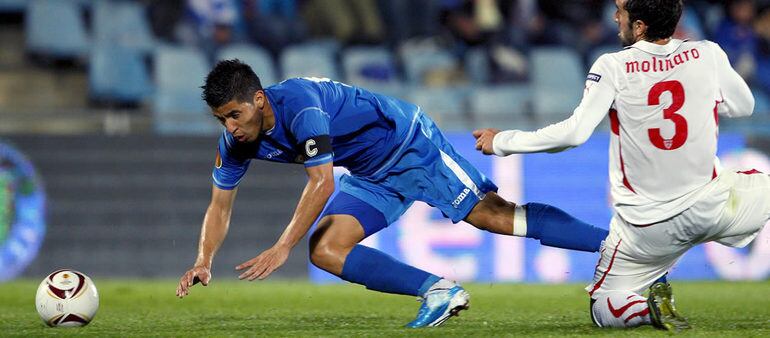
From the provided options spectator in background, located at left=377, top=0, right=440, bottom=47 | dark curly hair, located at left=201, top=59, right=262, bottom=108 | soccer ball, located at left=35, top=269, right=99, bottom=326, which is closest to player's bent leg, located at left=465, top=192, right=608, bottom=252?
dark curly hair, located at left=201, top=59, right=262, bottom=108

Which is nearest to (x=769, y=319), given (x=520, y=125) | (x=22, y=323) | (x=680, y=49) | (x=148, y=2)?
(x=680, y=49)

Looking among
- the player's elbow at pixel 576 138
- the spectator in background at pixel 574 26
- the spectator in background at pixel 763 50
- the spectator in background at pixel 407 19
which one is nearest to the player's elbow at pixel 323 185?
the player's elbow at pixel 576 138

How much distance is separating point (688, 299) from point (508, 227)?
8.25 ft

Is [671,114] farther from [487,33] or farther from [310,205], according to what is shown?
[487,33]

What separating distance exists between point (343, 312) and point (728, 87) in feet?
9.25

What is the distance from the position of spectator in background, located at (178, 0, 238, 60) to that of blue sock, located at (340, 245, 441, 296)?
710 cm

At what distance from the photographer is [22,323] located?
6312 millimetres

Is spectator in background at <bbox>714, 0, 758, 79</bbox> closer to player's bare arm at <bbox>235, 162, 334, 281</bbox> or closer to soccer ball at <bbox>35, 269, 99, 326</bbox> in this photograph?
player's bare arm at <bbox>235, 162, 334, 281</bbox>

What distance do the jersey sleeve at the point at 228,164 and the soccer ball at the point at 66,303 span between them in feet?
2.82

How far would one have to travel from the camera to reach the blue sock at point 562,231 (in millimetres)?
6047

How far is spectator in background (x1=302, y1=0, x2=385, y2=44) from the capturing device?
13156mm

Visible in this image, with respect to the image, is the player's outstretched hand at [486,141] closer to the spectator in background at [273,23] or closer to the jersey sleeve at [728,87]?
the jersey sleeve at [728,87]

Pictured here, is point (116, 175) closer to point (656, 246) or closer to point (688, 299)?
point (688, 299)

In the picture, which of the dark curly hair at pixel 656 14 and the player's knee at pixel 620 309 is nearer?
the dark curly hair at pixel 656 14
